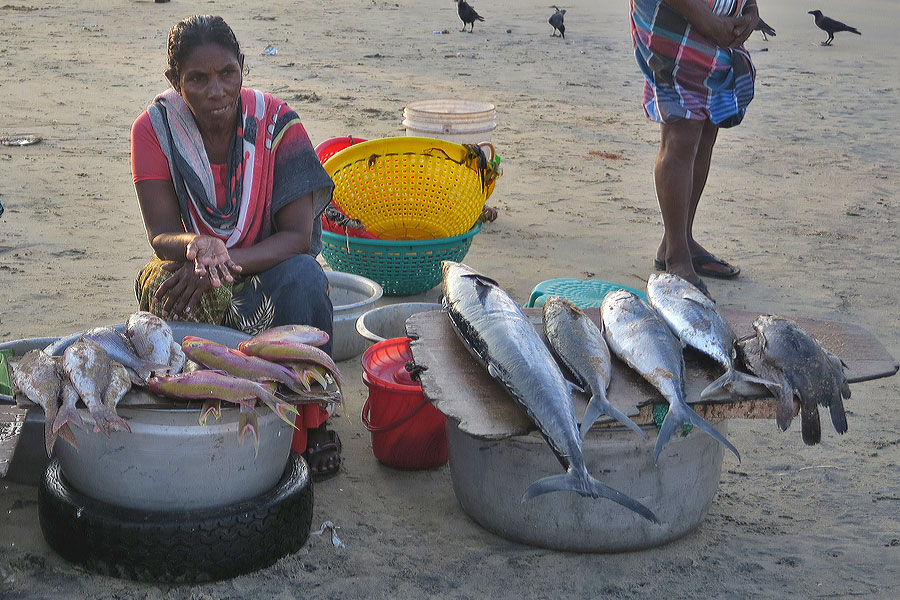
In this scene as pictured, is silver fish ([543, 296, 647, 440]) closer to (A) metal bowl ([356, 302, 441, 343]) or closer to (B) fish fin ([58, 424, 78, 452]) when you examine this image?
Answer: (A) metal bowl ([356, 302, 441, 343])

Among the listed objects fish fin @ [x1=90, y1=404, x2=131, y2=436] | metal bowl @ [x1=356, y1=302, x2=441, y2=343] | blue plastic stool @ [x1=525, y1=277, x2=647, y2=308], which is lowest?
metal bowl @ [x1=356, y1=302, x2=441, y2=343]

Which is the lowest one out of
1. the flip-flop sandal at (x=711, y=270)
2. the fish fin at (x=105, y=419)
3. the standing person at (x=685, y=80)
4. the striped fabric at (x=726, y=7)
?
the flip-flop sandal at (x=711, y=270)

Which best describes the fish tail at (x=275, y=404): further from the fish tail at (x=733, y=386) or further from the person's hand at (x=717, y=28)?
the person's hand at (x=717, y=28)

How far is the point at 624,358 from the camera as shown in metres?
2.71

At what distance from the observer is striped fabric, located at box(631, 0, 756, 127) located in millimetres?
4680

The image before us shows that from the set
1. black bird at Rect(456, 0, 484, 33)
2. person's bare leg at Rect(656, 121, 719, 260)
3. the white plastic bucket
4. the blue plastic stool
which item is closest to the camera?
the blue plastic stool

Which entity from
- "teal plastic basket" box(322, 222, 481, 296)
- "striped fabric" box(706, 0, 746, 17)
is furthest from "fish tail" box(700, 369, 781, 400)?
"striped fabric" box(706, 0, 746, 17)

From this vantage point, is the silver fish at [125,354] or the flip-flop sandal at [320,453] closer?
the silver fish at [125,354]

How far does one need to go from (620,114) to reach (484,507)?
7671 mm

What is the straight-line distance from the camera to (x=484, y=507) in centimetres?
284

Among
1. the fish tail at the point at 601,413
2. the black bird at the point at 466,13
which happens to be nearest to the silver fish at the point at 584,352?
the fish tail at the point at 601,413

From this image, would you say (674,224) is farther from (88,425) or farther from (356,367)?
(88,425)

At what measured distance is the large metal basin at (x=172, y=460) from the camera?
244 cm

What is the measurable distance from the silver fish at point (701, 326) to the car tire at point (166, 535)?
1.23 metres
